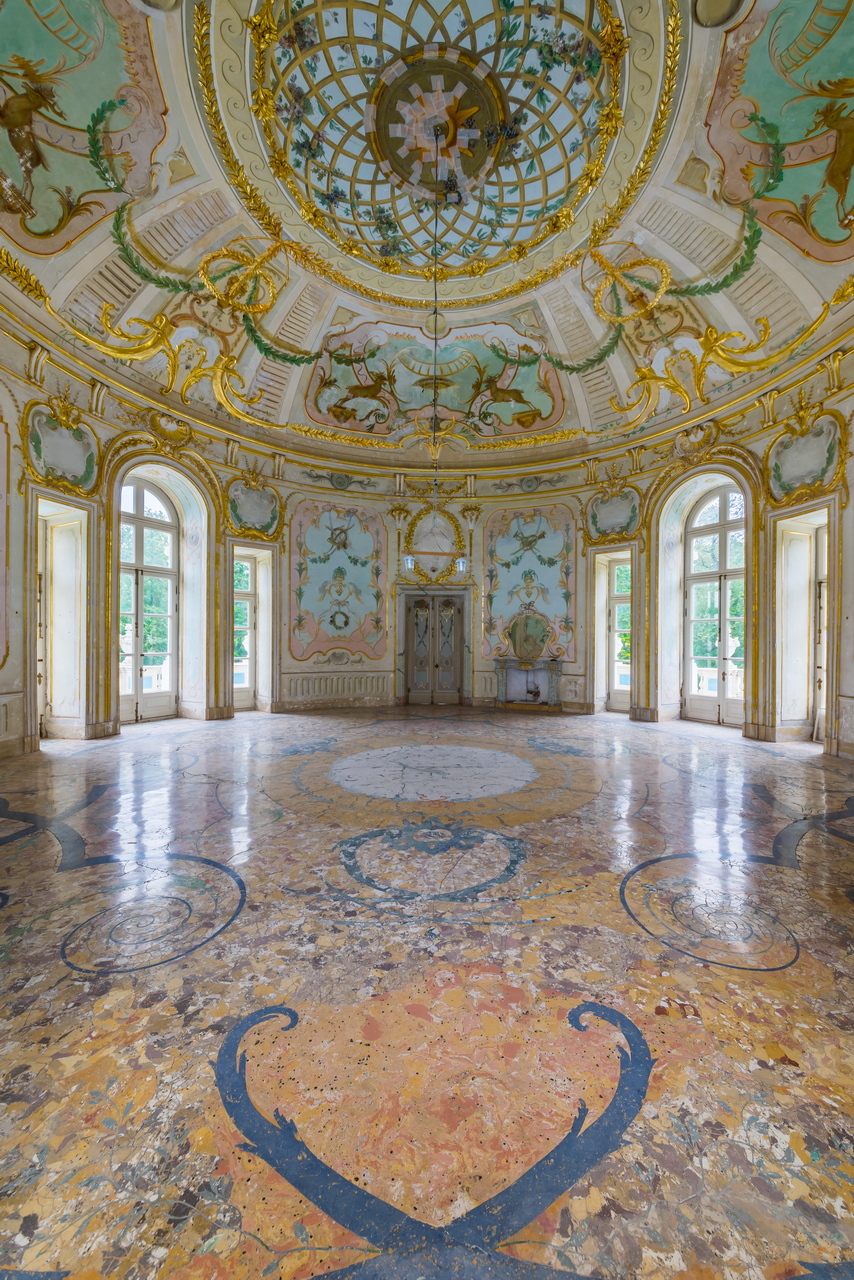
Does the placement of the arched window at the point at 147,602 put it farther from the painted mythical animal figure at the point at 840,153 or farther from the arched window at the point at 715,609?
the painted mythical animal figure at the point at 840,153

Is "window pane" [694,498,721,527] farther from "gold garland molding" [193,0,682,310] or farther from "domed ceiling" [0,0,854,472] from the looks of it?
"gold garland molding" [193,0,682,310]

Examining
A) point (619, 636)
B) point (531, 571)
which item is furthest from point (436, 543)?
point (619, 636)

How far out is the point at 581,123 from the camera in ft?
18.7

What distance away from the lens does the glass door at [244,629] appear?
10125 mm

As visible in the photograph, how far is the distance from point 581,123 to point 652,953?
7.94 meters

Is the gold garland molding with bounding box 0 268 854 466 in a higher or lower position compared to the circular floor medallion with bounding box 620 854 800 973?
higher

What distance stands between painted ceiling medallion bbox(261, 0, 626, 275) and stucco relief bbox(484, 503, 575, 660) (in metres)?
4.79

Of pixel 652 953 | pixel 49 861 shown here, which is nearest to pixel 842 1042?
pixel 652 953

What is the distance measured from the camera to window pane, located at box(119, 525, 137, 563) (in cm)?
834

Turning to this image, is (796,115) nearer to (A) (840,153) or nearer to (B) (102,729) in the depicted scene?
(A) (840,153)

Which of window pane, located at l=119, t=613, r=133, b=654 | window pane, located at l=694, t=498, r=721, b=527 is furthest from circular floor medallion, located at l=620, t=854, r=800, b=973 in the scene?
window pane, located at l=119, t=613, r=133, b=654

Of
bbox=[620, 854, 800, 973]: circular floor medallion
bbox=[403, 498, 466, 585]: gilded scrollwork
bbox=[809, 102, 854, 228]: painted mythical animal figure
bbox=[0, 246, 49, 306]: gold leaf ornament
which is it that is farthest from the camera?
bbox=[403, 498, 466, 585]: gilded scrollwork

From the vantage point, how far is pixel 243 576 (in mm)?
10203

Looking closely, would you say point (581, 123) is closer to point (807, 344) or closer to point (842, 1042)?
point (807, 344)
